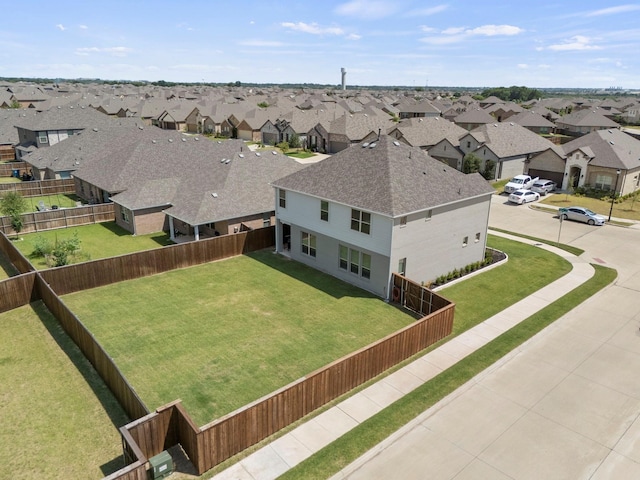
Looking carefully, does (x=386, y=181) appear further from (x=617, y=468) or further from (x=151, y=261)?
(x=617, y=468)

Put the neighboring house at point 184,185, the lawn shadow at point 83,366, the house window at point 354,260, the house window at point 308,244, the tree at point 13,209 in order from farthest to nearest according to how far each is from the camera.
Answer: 1. the tree at point 13,209
2. the neighboring house at point 184,185
3. the house window at point 308,244
4. the house window at point 354,260
5. the lawn shadow at point 83,366

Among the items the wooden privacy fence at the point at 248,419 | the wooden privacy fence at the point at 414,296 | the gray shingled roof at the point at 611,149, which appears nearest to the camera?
the wooden privacy fence at the point at 248,419

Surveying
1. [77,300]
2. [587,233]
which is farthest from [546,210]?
[77,300]

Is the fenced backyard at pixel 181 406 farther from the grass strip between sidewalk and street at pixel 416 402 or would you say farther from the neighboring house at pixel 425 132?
the neighboring house at pixel 425 132

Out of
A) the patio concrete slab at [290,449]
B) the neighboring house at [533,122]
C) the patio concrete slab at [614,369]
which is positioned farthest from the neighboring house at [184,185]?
the neighboring house at [533,122]

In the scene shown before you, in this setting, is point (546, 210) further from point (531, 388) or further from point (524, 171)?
point (531, 388)

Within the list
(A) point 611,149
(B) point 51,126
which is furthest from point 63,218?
(A) point 611,149
